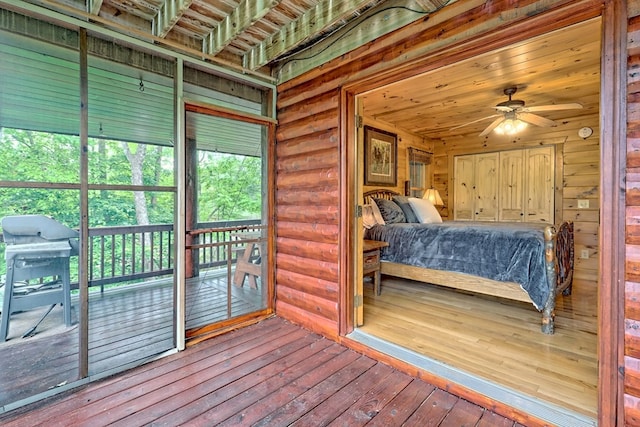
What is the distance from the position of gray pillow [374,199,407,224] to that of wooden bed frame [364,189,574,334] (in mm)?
684

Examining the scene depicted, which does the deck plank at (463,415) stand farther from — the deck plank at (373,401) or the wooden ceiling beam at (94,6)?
the wooden ceiling beam at (94,6)

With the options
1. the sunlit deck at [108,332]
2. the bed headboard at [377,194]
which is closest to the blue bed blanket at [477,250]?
the bed headboard at [377,194]

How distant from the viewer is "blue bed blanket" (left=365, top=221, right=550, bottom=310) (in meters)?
2.86

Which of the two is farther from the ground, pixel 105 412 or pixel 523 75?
pixel 523 75

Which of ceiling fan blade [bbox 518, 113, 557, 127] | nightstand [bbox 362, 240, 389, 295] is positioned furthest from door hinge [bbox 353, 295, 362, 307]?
ceiling fan blade [bbox 518, 113, 557, 127]

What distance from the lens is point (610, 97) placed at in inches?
57.2

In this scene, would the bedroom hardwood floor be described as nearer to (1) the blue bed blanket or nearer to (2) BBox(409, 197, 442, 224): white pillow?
(1) the blue bed blanket

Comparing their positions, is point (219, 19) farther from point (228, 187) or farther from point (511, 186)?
point (511, 186)

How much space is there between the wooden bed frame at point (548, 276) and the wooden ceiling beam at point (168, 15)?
3.34 m

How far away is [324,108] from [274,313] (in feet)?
7.13

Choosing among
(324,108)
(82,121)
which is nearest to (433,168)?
(324,108)

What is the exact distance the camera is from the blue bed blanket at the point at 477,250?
9.39 ft

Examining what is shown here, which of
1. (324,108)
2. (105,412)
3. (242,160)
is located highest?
(324,108)

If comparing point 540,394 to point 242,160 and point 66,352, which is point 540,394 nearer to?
point 242,160
